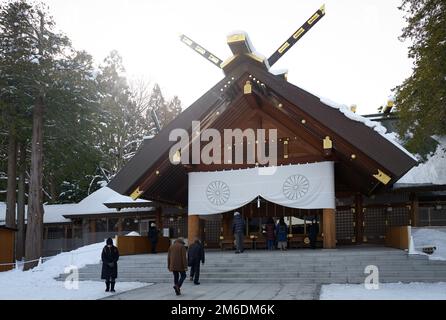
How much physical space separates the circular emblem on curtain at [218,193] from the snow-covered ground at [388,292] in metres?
5.91

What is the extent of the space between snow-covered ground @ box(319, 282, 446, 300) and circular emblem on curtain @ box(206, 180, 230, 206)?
5.91 meters

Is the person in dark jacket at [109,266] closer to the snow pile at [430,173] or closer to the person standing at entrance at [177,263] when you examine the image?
the person standing at entrance at [177,263]

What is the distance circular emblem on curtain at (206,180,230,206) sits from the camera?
703 inches

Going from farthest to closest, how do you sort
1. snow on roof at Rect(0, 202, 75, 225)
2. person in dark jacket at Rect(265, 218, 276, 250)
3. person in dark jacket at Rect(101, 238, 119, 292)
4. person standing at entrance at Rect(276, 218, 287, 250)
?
snow on roof at Rect(0, 202, 75, 225) → person in dark jacket at Rect(265, 218, 276, 250) → person standing at entrance at Rect(276, 218, 287, 250) → person in dark jacket at Rect(101, 238, 119, 292)

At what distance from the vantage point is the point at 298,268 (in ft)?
46.6

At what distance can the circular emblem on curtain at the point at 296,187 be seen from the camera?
16.9 metres

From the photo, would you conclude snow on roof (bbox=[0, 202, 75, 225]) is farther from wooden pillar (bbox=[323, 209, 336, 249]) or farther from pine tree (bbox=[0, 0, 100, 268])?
wooden pillar (bbox=[323, 209, 336, 249])

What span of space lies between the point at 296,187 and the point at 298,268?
348cm

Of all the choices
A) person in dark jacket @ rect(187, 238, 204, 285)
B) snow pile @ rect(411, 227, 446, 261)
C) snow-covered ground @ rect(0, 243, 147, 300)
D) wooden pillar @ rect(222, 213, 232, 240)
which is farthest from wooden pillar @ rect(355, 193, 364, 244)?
snow-covered ground @ rect(0, 243, 147, 300)

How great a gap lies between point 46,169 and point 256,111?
18501mm

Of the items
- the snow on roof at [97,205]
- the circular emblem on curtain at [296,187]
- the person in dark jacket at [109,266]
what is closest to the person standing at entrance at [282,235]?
the circular emblem on curtain at [296,187]

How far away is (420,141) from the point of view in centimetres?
1672

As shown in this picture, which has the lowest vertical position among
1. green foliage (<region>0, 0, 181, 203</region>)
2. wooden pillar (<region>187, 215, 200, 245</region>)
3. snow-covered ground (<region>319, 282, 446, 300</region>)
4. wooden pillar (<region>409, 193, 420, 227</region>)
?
snow-covered ground (<region>319, 282, 446, 300</region>)

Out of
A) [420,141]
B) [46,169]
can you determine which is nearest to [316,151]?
[420,141]
